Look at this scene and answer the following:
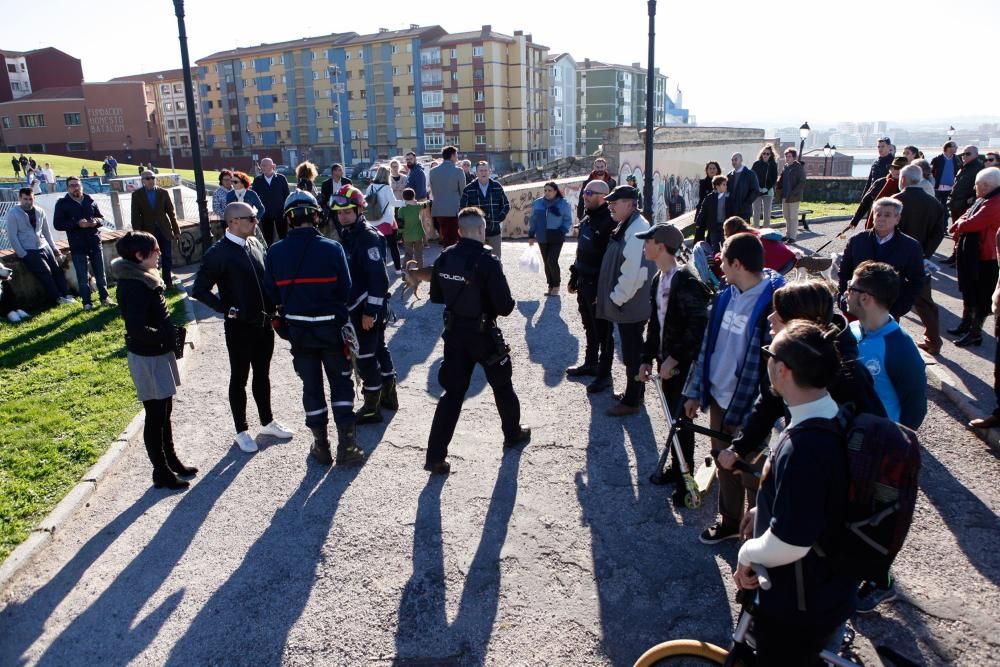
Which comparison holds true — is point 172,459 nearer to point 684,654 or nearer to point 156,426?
point 156,426

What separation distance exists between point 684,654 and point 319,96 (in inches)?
3713

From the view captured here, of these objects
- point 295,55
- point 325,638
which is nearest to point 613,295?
point 325,638

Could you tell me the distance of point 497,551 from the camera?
14.7ft

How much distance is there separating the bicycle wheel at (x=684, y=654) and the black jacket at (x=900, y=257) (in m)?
4.14

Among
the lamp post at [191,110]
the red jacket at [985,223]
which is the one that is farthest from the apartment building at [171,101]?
the red jacket at [985,223]

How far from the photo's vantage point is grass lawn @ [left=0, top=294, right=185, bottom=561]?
5320mm

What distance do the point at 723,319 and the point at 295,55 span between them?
→ 95340 mm

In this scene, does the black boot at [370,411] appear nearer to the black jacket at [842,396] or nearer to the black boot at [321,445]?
the black boot at [321,445]

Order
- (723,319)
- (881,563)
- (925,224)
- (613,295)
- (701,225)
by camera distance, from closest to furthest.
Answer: (881,563), (723,319), (613,295), (925,224), (701,225)

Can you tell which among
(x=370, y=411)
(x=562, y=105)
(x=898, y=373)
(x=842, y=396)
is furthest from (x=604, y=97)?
(x=842, y=396)

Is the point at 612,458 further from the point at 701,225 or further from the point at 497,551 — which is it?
the point at 701,225

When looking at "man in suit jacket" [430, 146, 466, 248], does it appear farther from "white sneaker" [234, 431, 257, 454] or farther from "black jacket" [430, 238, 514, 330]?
"black jacket" [430, 238, 514, 330]

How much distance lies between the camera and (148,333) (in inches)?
199

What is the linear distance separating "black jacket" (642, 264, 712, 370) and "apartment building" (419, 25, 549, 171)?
252 feet
